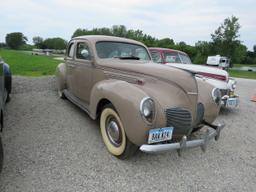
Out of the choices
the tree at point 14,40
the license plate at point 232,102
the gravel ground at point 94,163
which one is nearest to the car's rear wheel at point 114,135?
the gravel ground at point 94,163

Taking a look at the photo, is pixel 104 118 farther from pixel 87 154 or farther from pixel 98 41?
pixel 98 41

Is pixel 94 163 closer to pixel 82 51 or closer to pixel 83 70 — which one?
pixel 83 70

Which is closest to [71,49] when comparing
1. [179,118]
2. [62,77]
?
[62,77]

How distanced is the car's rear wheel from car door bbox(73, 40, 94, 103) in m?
0.98

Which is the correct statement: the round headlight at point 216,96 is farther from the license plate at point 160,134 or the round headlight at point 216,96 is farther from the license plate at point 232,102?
the license plate at point 232,102

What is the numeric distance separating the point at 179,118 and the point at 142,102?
1.91 ft

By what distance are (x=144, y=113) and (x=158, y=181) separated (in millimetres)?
889

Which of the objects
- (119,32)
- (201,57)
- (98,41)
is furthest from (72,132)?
(119,32)

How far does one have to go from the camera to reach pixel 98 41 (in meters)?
4.12

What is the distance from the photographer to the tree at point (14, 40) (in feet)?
292

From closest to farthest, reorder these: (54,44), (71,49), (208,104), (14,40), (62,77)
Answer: (208,104) → (71,49) → (62,77) → (14,40) → (54,44)

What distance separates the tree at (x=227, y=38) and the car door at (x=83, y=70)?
31.3m

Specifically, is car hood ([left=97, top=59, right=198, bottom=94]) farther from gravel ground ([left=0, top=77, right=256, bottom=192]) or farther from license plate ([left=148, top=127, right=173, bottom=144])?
gravel ground ([left=0, top=77, right=256, bottom=192])

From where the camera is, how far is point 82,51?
4207 mm
